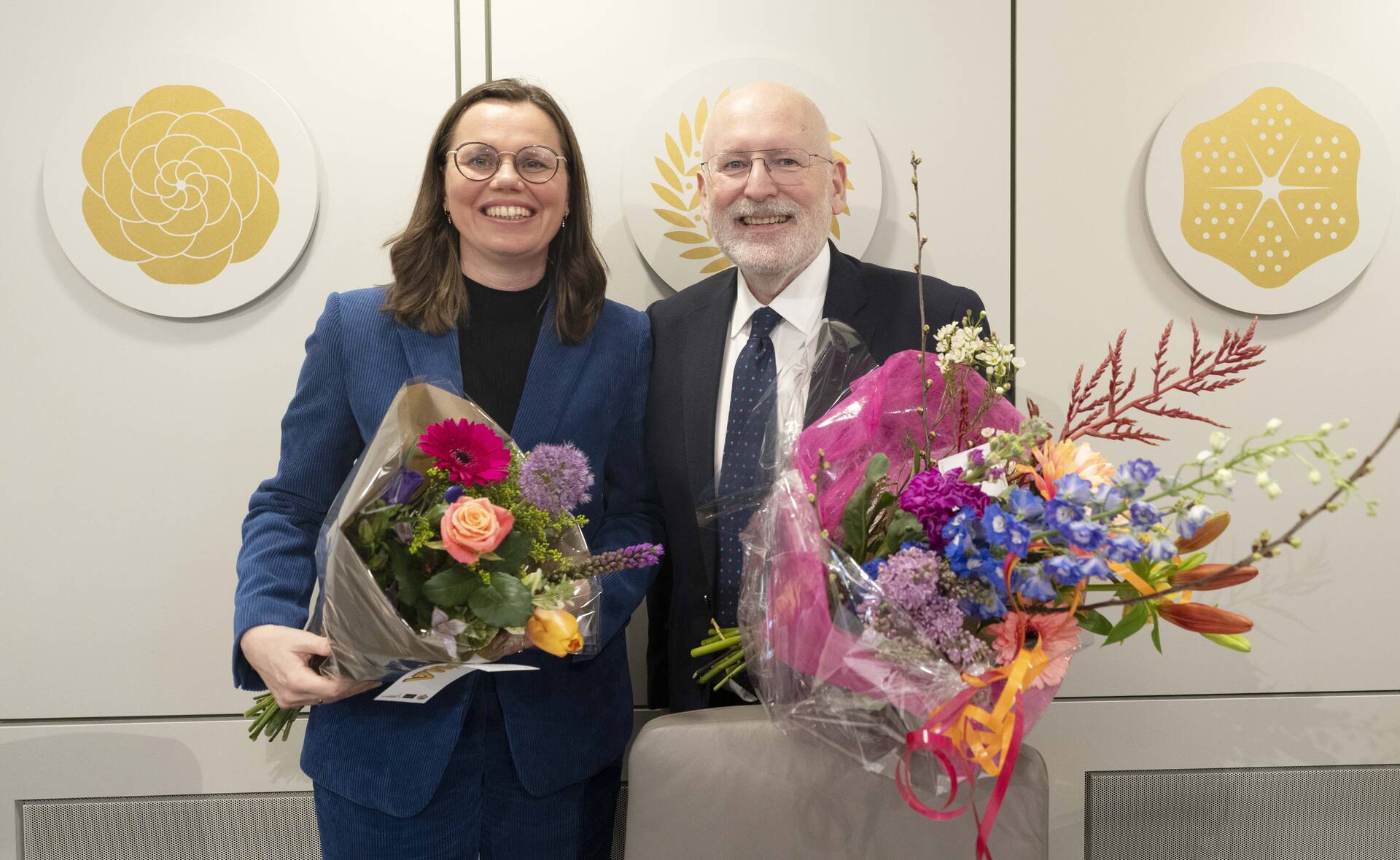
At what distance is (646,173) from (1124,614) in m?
1.44

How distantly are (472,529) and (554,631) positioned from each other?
0.63 ft

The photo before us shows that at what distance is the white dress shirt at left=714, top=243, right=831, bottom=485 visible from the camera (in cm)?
179

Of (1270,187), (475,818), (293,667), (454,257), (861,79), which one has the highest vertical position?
(861,79)

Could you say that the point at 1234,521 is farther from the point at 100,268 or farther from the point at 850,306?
the point at 100,268

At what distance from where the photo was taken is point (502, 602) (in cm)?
118

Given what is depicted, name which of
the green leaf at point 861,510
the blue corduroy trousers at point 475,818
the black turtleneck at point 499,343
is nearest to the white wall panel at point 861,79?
the black turtleneck at point 499,343

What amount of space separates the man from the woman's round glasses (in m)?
0.34

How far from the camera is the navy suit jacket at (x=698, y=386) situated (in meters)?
1.76

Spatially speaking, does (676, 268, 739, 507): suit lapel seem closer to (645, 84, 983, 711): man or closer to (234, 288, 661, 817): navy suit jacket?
(645, 84, 983, 711): man

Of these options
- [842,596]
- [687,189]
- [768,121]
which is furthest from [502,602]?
[687,189]

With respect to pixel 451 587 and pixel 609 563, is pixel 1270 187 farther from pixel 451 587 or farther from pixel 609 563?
pixel 451 587

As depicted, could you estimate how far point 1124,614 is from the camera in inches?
46.4

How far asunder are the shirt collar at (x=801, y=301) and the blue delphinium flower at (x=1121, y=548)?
2.99 feet

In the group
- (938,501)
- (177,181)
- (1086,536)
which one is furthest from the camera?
(177,181)
